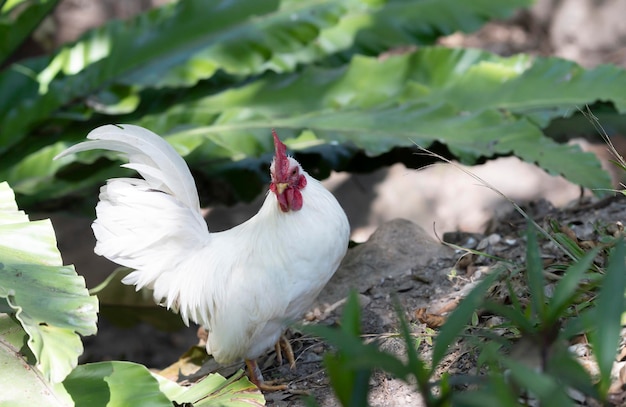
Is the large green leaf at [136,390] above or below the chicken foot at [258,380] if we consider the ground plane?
above

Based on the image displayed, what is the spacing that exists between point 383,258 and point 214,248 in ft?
2.61

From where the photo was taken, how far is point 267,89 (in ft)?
11.5

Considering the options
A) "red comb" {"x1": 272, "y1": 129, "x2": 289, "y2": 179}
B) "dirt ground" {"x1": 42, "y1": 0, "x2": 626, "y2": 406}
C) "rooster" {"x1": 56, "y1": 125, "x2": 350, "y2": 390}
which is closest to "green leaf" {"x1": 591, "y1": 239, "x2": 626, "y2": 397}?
"dirt ground" {"x1": 42, "y1": 0, "x2": 626, "y2": 406}

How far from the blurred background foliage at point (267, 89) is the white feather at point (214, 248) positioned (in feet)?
2.07

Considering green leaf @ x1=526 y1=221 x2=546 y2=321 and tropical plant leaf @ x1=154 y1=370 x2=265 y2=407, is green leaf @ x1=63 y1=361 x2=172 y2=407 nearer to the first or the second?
tropical plant leaf @ x1=154 y1=370 x2=265 y2=407

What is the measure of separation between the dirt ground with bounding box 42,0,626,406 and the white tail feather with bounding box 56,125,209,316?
519mm

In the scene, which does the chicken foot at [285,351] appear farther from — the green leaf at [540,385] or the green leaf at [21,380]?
the green leaf at [540,385]

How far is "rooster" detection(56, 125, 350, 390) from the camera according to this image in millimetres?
2156

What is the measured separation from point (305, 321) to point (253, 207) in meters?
2.29

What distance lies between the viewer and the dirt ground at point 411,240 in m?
2.44

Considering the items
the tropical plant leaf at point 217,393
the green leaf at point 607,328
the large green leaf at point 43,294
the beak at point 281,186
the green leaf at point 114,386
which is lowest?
the tropical plant leaf at point 217,393

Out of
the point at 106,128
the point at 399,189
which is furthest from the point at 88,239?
the point at 106,128

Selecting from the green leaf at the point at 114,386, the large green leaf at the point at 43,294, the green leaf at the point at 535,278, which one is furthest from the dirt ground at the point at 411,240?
the large green leaf at the point at 43,294

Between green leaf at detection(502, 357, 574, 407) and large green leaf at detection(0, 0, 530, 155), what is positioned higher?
green leaf at detection(502, 357, 574, 407)
